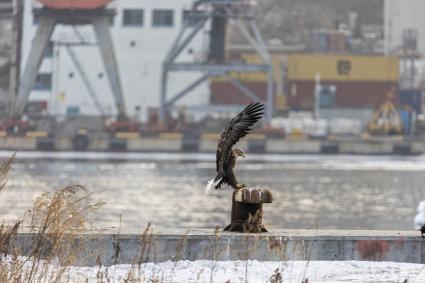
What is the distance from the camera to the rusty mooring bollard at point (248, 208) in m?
9.84

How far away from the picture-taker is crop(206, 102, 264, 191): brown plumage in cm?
944

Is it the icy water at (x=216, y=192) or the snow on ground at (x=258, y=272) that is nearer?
the snow on ground at (x=258, y=272)

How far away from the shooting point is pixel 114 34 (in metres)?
95.0

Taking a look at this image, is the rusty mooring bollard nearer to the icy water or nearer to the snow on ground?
the snow on ground

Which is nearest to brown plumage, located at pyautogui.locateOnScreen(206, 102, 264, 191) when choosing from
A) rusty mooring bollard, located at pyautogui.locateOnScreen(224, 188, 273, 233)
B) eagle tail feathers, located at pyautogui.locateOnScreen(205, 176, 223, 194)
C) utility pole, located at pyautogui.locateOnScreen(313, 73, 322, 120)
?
eagle tail feathers, located at pyautogui.locateOnScreen(205, 176, 223, 194)

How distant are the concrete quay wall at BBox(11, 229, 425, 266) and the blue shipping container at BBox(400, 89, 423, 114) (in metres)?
91.3

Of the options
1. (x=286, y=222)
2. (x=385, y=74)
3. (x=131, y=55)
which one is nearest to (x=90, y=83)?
(x=131, y=55)

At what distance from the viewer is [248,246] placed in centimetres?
934

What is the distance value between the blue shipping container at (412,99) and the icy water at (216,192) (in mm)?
6125

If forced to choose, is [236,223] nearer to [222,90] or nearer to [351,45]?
[222,90]

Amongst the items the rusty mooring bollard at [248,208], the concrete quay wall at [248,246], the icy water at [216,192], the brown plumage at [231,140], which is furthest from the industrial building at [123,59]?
the concrete quay wall at [248,246]

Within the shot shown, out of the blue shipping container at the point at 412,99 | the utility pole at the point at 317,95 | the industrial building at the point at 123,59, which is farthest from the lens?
the blue shipping container at the point at 412,99

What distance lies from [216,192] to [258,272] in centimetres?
5335

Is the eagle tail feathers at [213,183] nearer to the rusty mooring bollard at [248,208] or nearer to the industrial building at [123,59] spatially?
the rusty mooring bollard at [248,208]
